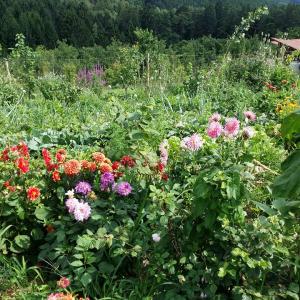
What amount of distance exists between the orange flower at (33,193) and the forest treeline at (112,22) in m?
60.8

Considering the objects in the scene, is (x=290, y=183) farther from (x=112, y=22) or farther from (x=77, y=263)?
(x=112, y=22)

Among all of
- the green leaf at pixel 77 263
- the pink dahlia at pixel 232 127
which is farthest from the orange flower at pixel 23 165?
the pink dahlia at pixel 232 127

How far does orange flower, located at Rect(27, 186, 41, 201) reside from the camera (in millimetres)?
2580

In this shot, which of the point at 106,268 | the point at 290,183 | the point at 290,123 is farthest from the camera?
the point at 106,268

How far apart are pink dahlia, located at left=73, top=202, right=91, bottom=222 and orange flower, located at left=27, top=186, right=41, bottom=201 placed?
1.12 feet

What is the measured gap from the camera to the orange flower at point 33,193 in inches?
102

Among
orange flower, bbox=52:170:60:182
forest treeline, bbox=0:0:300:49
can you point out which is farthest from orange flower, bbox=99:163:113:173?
forest treeline, bbox=0:0:300:49

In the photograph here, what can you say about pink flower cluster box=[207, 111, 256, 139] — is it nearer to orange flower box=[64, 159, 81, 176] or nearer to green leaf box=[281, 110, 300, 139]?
green leaf box=[281, 110, 300, 139]

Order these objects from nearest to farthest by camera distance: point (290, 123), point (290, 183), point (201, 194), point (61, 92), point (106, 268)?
point (290, 183)
point (290, 123)
point (201, 194)
point (106, 268)
point (61, 92)

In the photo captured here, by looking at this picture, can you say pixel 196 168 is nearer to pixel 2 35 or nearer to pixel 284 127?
pixel 284 127

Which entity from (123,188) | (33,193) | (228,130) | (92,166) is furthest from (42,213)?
(228,130)

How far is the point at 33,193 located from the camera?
2584mm

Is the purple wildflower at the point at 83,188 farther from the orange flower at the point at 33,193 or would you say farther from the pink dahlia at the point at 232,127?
the pink dahlia at the point at 232,127

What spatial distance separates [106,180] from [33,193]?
0.44 m
